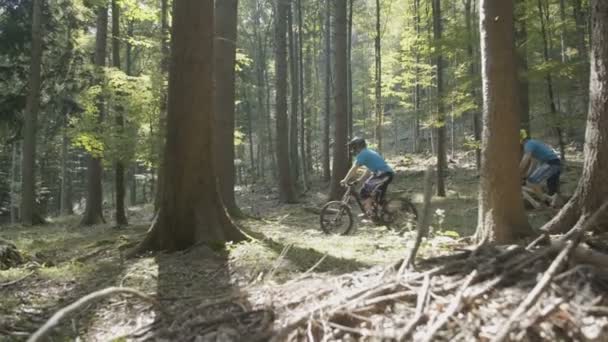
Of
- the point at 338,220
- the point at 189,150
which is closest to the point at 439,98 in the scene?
the point at 338,220

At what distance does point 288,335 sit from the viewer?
3.09 metres

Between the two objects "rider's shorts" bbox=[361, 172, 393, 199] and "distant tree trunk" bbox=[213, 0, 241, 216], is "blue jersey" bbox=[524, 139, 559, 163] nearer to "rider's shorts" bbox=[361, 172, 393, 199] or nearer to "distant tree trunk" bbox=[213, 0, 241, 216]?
"rider's shorts" bbox=[361, 172, 393, 199]

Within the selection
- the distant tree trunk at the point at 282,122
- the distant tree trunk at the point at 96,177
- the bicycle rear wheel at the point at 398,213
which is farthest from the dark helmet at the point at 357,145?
the distant tree trunk at the point at 96,177

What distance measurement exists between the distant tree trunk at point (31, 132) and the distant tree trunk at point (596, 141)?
15762 millimetres

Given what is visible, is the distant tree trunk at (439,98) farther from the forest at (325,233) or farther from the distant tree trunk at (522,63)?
the distant tree trunk at (522,63)

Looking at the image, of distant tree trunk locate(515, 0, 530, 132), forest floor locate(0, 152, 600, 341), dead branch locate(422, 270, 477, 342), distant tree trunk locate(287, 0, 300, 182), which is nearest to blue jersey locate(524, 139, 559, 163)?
forest floor locate(0, 152, 600, 341)

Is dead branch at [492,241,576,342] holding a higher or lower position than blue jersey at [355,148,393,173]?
lower

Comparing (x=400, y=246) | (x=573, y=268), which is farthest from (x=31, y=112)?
(x=573, y=268)

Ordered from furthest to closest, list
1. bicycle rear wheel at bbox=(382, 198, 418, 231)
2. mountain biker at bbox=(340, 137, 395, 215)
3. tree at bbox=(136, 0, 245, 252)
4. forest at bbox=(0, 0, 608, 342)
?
bicycle rear wheel at bbox=(382, 198, 418, 231) < mountain biker at bbox=(340, 137, 395, 215) < tree at bbox=(136, 0, 245, 252) < forest at bbox=(0, 0, 608, 342)

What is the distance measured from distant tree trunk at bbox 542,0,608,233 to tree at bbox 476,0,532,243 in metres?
0.54

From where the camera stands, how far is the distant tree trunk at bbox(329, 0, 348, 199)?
1363 cm

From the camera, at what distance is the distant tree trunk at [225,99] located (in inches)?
440

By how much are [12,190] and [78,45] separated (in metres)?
10.0

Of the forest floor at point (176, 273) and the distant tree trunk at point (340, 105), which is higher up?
the distant tree trunk at point (340, 105)
